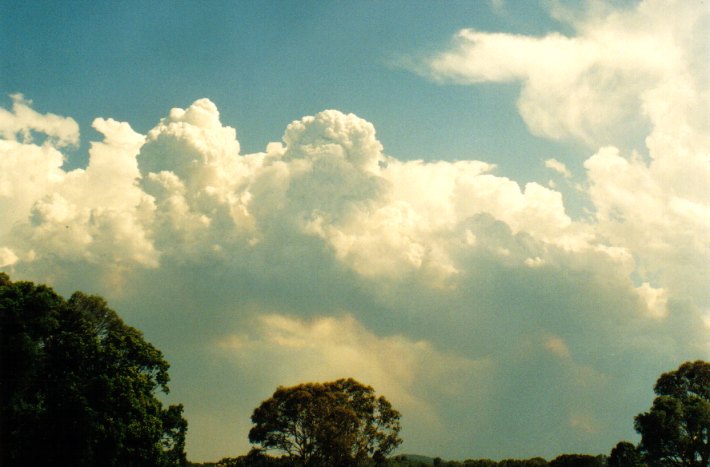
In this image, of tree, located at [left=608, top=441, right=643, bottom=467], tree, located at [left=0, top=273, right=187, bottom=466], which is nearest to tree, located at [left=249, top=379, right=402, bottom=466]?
tree, located at [left=0, top=273, right=187, bottom=466]

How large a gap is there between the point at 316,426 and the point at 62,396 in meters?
26.9

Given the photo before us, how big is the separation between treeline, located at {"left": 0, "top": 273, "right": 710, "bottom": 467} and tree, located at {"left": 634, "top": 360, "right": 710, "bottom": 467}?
0.29 feet

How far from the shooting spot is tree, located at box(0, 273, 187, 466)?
3725cm

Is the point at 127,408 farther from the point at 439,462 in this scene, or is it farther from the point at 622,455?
the point at 439,462

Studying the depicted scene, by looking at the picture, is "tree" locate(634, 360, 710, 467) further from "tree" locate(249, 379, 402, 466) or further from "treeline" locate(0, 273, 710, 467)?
"tree" locate(249, 379, 402, 466)

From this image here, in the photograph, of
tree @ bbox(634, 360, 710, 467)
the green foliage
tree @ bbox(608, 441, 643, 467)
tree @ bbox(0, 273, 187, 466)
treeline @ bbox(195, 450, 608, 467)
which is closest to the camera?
tree @ bbox(0, 273, 187, 466)

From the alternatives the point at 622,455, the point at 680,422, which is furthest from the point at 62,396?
the point at 622,455

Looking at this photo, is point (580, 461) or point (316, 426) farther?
point (580, 461)

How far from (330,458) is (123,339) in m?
23.9

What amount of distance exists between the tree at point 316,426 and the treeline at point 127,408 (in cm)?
11

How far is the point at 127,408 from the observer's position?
40812 mm

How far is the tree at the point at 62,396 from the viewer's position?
1467 inches

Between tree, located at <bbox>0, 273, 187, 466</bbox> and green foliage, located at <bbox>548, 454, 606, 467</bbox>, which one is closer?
tree, located at <bbox>0, 273, 187, 466</bbox>

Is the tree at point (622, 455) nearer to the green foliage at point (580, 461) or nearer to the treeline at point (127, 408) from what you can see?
the treeline at point (127, 408)
